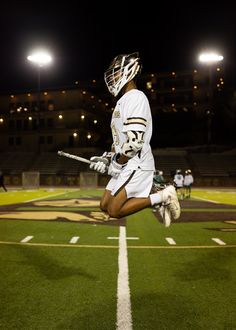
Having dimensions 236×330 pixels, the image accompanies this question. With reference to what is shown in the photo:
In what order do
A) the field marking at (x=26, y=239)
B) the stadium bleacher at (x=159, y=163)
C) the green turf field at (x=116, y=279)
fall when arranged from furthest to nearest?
the stadium bleacher at (x=159, y=163)
the field marking at (x=26, y=239)
the green turf field at (x=116, y=279)

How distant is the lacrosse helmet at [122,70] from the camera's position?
15.7 feet

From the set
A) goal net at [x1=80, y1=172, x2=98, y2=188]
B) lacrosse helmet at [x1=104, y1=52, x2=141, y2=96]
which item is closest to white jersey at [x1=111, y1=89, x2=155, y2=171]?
lacrosse helmet at [x1=104, y1=52, x2=141, y2=96]

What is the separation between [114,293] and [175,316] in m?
1.03

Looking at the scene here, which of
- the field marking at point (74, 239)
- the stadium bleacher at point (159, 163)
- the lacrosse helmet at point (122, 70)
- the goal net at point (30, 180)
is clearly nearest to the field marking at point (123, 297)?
the field marking at point (74, 239)

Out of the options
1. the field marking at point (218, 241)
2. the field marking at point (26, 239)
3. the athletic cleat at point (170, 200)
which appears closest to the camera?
the athletic cleat at point (170, 200)

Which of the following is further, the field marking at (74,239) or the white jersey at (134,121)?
the field marking at (74,239)

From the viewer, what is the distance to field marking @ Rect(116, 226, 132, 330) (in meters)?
3.95

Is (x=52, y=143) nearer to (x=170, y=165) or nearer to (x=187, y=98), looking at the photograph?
(x=170, y=165)

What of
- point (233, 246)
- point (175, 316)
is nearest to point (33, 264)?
point (175, 316)

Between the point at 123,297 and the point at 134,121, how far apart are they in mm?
2238

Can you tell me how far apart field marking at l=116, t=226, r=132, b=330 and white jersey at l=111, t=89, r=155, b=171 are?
165 cm

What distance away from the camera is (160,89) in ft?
214

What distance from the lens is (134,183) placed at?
14.4 feet

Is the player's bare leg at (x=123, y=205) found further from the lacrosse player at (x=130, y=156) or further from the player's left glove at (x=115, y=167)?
the player's left glove at (x=115, y=167)
